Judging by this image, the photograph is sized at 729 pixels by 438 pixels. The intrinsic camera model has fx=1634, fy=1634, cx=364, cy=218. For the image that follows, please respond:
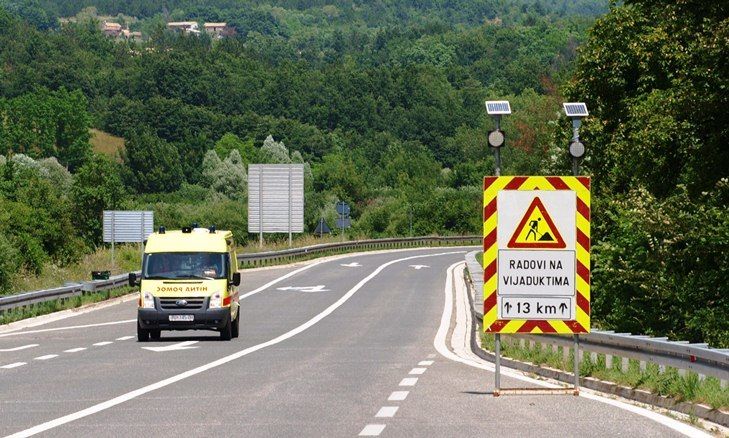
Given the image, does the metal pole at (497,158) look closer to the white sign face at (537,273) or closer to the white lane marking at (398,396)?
the white sign face at (537,273)

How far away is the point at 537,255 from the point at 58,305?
2548 cm

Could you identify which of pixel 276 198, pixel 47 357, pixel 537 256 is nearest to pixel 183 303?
pixel 47 357

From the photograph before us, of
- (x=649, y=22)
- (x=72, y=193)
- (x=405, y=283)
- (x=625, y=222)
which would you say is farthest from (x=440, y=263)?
(x=72, y=193)

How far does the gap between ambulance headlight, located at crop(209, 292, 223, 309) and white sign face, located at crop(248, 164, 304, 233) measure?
49.5m

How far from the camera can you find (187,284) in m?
31.5

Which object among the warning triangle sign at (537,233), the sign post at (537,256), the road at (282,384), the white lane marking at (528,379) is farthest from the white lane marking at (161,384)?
the warning triangle sign at (537,233)

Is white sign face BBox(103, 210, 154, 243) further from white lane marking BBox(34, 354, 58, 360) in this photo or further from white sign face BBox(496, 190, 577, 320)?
white sign face BBox(496, 190, 577, 320)

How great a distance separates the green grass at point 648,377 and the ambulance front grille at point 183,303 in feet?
26.6

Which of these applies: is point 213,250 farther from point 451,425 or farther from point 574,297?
point 451,425

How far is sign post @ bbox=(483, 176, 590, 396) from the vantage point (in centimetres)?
1836

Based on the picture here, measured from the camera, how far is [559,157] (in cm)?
5800

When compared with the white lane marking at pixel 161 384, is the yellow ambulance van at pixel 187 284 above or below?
above

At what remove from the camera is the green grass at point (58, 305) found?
123ft

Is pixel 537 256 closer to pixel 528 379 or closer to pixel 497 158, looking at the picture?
pixel 497 158
